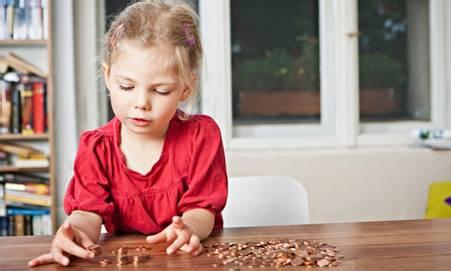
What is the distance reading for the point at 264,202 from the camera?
165 centimetres

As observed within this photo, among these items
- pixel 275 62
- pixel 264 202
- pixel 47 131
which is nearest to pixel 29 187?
pixel 47 131

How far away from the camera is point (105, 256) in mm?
1074

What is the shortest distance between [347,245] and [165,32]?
522 mm

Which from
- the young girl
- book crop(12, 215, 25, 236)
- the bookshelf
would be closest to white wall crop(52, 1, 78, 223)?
the bookshelf

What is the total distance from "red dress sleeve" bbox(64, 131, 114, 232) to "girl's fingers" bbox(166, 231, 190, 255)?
0.22 metres

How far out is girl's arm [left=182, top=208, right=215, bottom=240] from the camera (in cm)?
119

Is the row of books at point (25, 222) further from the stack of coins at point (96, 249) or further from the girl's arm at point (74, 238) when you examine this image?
the stack of coins at point (96, 249)

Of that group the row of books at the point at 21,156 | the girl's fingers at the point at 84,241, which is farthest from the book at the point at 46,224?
the girl's fingers at the point at 84,241

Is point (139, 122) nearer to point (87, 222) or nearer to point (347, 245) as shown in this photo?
point (87, 222)

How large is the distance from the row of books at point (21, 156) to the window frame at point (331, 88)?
843 millimetres

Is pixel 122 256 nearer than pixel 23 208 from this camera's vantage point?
Yes

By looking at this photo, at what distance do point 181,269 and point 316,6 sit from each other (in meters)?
2.59

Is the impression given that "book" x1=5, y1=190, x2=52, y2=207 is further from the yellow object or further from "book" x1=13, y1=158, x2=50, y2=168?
the yellow object

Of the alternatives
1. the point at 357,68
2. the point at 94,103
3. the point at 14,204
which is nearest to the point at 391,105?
the point at 357,68
